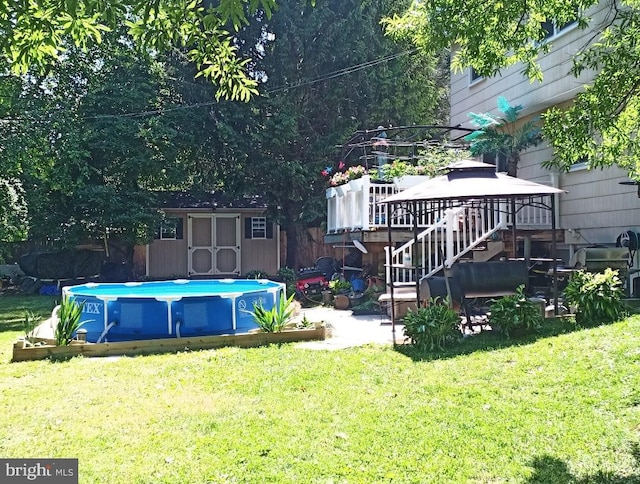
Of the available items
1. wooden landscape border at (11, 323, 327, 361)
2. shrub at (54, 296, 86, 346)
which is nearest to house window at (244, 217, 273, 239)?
wooden landscape border at (11, 323, 327, 361)

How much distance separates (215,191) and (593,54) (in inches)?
722

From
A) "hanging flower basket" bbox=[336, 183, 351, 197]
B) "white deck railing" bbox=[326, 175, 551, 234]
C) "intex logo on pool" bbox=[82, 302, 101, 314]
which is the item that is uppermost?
"hanging flower basket" bbox=[336, 183, 351, 197]

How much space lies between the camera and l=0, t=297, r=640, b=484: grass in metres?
3.71

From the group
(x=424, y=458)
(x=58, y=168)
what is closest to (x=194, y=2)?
(x=424, y=458)

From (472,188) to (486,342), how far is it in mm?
2235

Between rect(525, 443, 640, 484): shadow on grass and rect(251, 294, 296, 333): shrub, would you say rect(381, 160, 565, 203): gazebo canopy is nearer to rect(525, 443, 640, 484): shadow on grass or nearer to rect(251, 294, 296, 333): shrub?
rect(251, 294, 296, 333): shrub

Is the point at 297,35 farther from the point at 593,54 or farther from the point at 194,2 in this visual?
the point at 194,2

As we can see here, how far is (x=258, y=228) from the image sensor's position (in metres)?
22.0

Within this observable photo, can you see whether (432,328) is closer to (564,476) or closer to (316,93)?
(564,476)

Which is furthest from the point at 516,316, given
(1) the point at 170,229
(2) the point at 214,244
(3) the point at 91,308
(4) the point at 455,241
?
(2) the point at 214,244

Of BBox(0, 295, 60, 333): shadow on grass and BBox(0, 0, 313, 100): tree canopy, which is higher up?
BBox(0, 0, 313, 100): tree canopy

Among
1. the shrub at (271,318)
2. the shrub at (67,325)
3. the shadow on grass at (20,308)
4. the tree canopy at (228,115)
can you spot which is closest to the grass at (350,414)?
the shrub at (67,325)

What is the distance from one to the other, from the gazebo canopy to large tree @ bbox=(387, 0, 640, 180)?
2195mm

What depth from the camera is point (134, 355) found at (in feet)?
25.8
